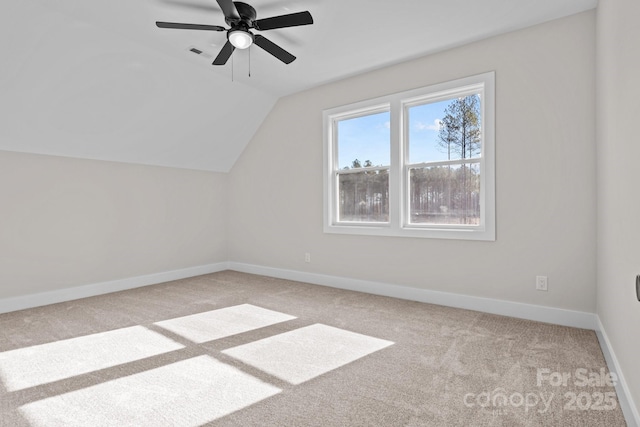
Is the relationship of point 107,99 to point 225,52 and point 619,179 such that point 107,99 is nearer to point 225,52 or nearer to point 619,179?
point 225,52

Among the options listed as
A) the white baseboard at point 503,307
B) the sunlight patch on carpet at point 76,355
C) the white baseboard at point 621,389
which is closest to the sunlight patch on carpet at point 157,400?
the sunlight patch on carpet at point 76,355

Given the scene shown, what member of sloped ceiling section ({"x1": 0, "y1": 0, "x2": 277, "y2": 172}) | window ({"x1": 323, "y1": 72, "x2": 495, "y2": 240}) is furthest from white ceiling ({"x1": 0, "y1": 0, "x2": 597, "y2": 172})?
window ({"x1": 323, "y1": 72, "x2": 495, "y2": 240})

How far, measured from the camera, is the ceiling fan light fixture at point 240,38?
2.77 m

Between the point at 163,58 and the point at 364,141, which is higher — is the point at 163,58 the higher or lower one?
the higher one

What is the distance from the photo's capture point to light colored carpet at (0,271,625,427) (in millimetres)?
1765

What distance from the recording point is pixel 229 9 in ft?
8.19

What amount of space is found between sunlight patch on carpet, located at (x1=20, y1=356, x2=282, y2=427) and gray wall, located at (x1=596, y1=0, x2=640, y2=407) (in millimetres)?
1934

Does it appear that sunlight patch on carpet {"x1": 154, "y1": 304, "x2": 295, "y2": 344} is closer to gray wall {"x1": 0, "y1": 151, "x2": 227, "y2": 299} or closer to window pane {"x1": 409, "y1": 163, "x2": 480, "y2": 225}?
gray wall {"x1": 0, "y1": 151, "x2": 227, "y2": 299}

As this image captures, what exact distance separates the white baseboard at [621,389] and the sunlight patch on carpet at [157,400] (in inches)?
69.6

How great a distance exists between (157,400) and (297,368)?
838mm

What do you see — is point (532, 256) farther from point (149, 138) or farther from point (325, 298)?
point (149, 138)

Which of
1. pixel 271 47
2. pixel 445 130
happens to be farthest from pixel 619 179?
pixel 271 47

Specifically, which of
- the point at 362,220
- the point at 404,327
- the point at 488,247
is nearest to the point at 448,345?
the point at 404,327

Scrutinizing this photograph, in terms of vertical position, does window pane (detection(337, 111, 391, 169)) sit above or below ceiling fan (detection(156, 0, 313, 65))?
below
